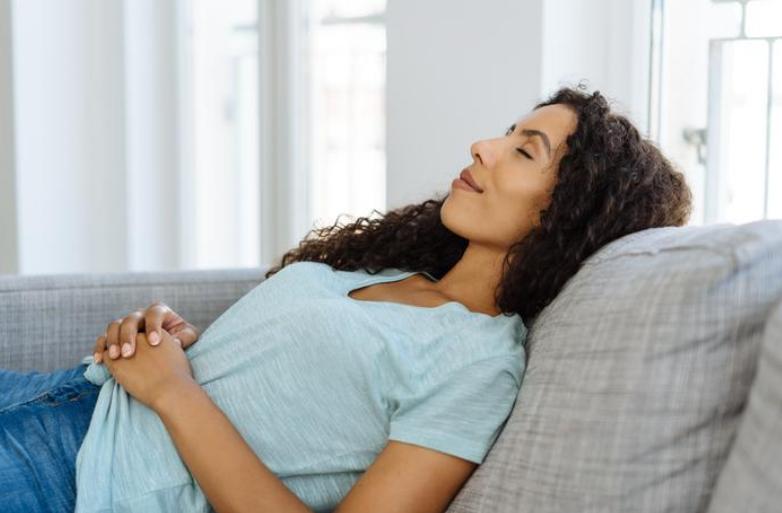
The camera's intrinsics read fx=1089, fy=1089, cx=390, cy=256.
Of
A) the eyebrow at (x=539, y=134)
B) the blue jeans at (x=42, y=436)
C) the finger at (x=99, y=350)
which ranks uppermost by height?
the eyebrow at (x=539, y=134)

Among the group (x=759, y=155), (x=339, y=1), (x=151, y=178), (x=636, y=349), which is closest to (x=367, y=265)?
(x=636, y=349)

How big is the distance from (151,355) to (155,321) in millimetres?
90

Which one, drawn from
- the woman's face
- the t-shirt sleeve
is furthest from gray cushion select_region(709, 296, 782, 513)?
the woman's face

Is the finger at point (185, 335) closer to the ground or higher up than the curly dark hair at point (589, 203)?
closer to the ground

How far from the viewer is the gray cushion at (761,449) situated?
0.87 meters

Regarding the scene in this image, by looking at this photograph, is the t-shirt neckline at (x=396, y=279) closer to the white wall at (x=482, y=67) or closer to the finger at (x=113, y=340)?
the finger at (x=113, y=340)

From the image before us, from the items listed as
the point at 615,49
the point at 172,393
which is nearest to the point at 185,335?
the point at 172,393

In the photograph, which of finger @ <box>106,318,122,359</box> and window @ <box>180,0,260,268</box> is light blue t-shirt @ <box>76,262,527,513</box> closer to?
finger @ <box>106,318,122,359</box>

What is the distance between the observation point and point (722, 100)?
6.66ft

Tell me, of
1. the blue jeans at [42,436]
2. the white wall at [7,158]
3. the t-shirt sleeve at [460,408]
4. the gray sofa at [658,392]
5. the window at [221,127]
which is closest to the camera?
the gray sofa at [658,392]

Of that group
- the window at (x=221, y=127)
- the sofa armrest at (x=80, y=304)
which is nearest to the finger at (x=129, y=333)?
the sofa armrest at (x=80, y=304)

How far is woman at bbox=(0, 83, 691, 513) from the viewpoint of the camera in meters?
1.25

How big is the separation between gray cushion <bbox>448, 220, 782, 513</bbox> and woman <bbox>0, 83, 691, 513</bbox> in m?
0.14

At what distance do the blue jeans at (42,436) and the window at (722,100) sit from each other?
1212 millimetres
